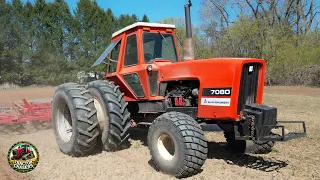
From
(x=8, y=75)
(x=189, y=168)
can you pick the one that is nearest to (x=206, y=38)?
(x=8, y=75)

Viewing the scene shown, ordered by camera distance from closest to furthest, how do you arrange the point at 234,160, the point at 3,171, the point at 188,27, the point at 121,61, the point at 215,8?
the point at 3,171 < the point at 234,160 < the point at 188,27 < the point at 121,61 < the point at 215,8

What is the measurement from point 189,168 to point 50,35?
122 feet

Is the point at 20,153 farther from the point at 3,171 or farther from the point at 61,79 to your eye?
the point at 61,79

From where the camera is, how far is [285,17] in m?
35.6

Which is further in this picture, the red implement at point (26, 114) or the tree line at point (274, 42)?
the tree line at point (274, 42)

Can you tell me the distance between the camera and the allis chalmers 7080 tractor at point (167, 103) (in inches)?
182

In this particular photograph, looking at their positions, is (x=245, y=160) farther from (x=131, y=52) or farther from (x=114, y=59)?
(x=114, y=59)

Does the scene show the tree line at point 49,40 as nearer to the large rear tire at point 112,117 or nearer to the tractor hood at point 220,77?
the large rear tire at point 112,117

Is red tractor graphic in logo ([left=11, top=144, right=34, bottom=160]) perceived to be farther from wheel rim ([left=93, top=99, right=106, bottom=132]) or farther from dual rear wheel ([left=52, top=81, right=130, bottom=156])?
wheel rim ([left=93, top=99, right=106, bottom=132])

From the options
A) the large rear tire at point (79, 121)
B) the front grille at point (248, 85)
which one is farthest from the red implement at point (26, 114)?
the front grille at point (248, 85)

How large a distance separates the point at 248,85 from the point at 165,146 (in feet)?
5.16

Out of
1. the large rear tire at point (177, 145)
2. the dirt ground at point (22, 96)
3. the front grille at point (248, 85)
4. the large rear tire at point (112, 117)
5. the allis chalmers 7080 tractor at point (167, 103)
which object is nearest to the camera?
the large rear tire at point (177, 145)

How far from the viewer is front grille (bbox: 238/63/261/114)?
4832 millimetres

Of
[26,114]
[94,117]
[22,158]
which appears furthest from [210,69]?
[26,114]
